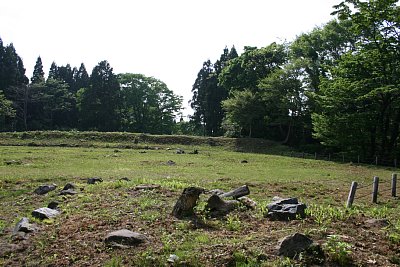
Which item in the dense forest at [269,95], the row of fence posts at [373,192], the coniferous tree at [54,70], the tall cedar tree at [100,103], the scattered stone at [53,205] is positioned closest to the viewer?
the scattered stone at [53,205]

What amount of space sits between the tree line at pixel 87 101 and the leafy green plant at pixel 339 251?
6836 cm

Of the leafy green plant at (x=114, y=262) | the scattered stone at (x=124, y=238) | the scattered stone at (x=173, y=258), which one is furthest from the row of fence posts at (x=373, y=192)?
the leafy green plant at (x=114, y=262)

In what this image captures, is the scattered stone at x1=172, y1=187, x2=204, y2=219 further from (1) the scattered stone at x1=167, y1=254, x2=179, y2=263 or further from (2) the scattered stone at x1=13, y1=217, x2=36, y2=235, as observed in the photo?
(2) the scattered stone at x1=13, y1=217, x2=36, y2=235

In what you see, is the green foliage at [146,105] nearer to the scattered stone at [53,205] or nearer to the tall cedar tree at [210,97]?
the tall cedar tree at [210,97]

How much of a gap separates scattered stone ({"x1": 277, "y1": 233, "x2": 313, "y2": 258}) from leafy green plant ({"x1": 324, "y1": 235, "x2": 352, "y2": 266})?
40 cm

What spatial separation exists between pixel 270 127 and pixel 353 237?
60699 mm

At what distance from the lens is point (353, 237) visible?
8.34 meters

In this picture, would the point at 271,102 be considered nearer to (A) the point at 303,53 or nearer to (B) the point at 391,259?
(A) the point at 303,53

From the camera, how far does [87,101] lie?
75.6 meters

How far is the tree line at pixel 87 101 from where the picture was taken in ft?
249

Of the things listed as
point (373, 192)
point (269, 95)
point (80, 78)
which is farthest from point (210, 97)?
point (373, 192)

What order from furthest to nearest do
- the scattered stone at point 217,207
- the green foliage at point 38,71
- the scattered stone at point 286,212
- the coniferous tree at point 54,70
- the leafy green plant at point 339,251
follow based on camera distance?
the coniferous tree at point 54,70 < the green foliage at point 38,71 < the scattered stone at point 217,207 < the scattered stone at point 286,212 < the leafy green plant at point 339,251

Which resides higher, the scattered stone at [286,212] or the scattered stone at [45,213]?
the scattered stone at [286,212]

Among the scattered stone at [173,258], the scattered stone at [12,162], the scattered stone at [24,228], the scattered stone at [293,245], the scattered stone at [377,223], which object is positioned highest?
the scattered stone at [377,223]
